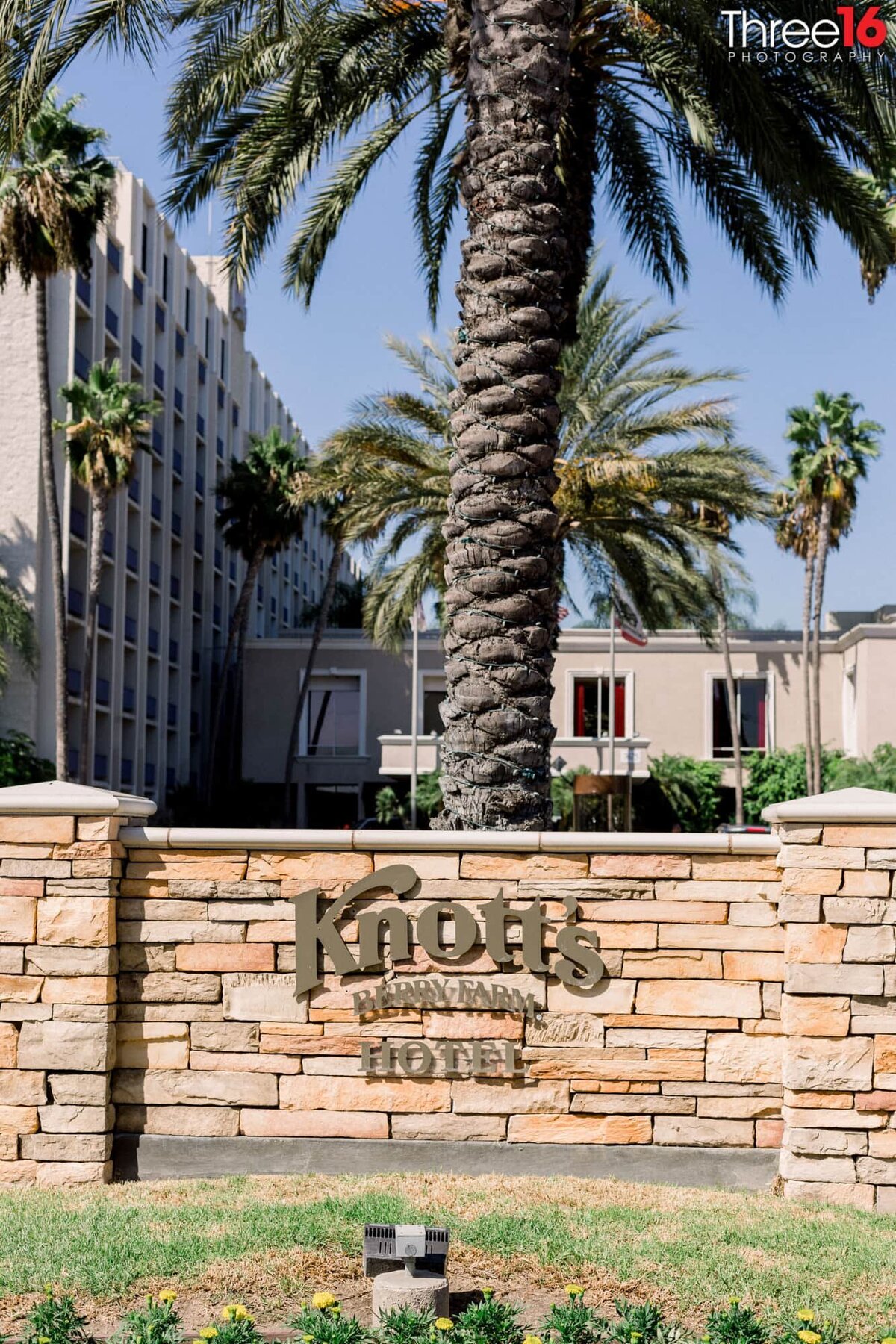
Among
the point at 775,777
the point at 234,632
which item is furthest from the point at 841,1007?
the point at 234,632

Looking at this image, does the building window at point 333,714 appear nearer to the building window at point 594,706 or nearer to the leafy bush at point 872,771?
the building window at point 594,706

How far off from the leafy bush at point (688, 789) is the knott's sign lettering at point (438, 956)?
109 feet

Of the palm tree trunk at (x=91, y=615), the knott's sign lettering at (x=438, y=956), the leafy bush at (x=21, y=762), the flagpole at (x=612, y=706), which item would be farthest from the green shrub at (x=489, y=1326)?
the palm tree trunk at (x=91, y=615)

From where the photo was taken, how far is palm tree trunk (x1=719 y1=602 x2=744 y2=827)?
40.3 meters

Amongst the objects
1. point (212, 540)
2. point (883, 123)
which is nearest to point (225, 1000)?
point (883, 123)

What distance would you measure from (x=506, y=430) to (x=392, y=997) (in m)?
4.42

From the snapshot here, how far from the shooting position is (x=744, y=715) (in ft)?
142

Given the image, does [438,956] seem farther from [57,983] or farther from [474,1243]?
[57,983]

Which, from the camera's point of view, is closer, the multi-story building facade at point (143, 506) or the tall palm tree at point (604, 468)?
the tall palm tree at point (604, 468)

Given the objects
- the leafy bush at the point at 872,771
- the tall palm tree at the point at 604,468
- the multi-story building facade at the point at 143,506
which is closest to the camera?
the tall palm tree at the point at 604,468

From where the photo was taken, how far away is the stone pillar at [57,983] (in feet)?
25.3

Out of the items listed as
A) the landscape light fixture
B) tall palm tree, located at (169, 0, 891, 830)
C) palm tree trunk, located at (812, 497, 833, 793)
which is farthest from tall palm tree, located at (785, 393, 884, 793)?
the landscape light fixture

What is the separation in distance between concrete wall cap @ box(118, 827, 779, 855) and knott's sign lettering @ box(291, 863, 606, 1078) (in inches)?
7.0

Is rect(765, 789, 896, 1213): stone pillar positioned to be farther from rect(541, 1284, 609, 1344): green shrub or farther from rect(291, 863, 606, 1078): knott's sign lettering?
rect(541, 1284, 609, 1344): green shrub
